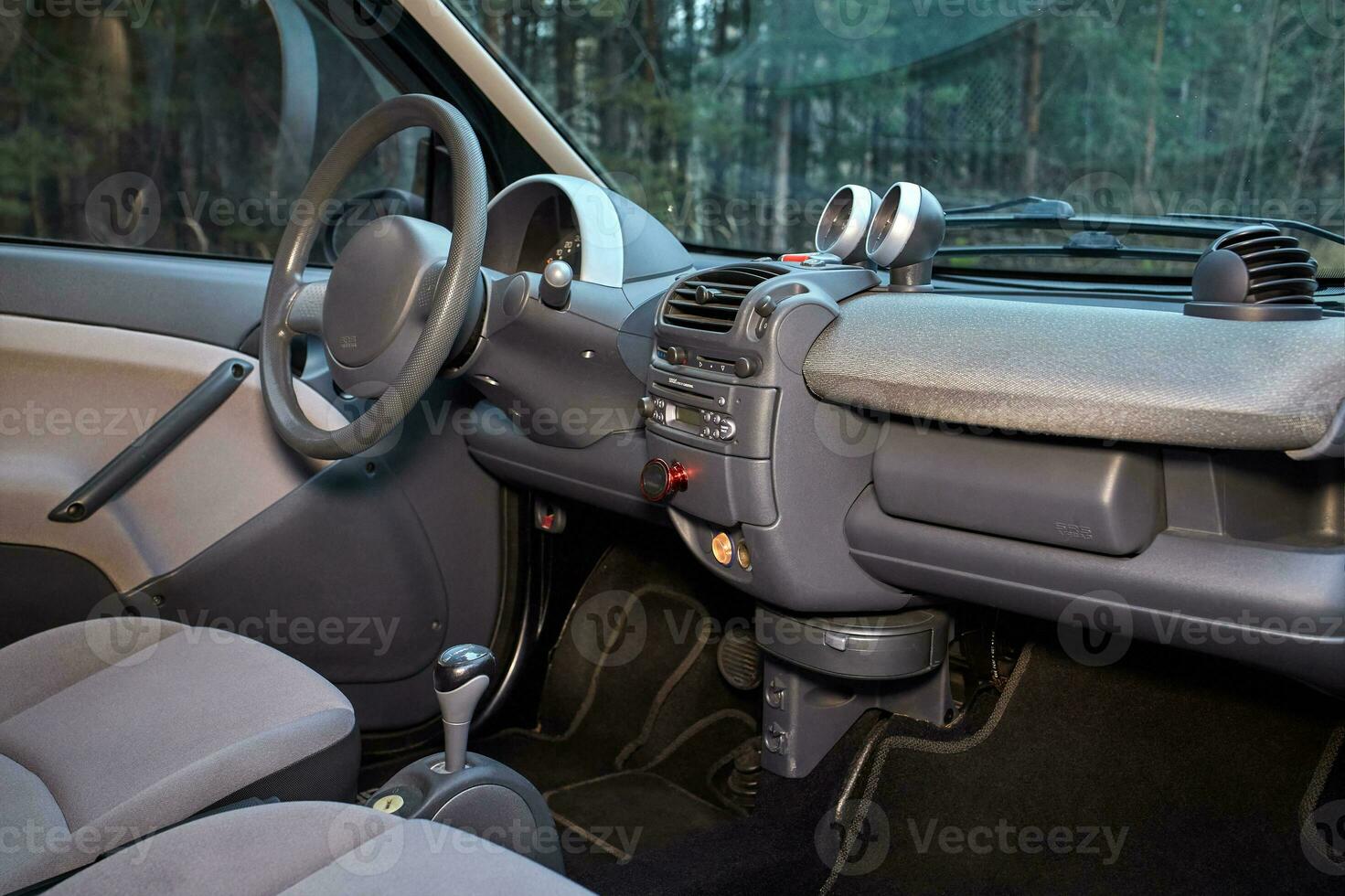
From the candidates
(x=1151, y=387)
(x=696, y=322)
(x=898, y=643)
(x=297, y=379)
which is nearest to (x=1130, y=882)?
(x=898, y=643)

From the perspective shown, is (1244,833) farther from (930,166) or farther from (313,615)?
(313,615)

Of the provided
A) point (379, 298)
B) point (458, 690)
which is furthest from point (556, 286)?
point (458, 690)

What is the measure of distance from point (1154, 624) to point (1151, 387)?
0.32 metres

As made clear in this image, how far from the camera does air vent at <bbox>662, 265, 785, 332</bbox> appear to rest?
A: 1492mm

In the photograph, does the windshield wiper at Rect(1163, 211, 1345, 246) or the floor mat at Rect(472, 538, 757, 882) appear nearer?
the windshield wiper at Rect(1163, 211, 1345, 246)

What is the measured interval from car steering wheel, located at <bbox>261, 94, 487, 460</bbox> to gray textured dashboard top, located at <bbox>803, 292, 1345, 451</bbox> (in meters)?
0.52

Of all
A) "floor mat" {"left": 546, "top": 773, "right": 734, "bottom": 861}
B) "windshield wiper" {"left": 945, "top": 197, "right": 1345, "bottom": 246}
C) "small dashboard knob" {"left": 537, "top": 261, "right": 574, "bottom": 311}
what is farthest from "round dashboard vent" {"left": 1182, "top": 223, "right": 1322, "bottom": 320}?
"floor mat" {"left": 546, "top": 773, "right": 734, "bottom": 861}

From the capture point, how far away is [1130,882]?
1.60 meters

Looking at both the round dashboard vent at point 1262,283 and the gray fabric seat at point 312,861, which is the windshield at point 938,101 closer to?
the round dashboard vent at point 1262,283

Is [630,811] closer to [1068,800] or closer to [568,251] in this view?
[1068,800]

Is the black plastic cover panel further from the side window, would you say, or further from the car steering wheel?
the side window

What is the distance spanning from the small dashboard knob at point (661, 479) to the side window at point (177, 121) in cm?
109

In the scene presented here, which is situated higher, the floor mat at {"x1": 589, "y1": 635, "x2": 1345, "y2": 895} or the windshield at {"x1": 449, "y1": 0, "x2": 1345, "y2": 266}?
the windshield at {"x1": 449, "y1": 0, "x2": 1345, "y2": 266}

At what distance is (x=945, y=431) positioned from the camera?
4.71ft
